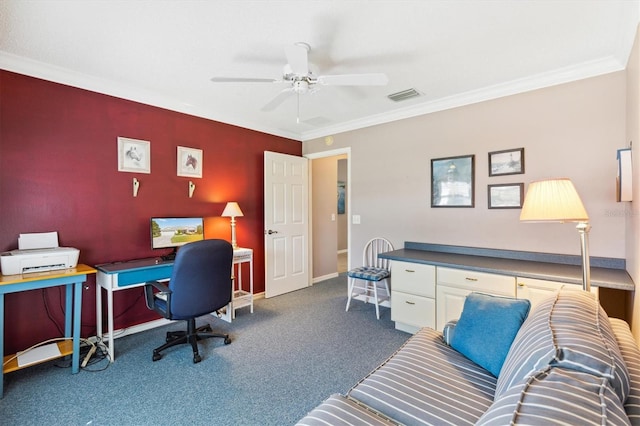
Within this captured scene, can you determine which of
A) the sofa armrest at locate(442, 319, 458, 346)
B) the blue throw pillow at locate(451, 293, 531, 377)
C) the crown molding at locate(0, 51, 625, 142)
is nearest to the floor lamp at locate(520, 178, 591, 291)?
the blue throw pillow at locate(451, 293, 531, 377)

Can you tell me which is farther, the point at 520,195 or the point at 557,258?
the point at 520,195

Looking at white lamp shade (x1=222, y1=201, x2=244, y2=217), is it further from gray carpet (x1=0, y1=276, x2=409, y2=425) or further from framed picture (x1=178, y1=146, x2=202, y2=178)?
gray carpet (x1=0, y1=276, x2=409, y2=425)

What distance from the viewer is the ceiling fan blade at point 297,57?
1.82 metres

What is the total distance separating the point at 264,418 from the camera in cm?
183

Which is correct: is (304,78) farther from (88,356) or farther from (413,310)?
(88,356)

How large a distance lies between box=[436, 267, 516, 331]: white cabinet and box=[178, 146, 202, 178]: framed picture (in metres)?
2.97

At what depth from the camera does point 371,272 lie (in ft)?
11.7

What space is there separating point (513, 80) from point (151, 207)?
3941 millimetres

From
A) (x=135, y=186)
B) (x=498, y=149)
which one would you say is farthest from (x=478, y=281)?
(x=135, y=186)

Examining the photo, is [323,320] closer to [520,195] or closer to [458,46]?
[520,195]

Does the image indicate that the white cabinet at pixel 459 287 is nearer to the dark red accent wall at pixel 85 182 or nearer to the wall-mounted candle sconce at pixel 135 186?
the dark red accent wall at pixel 85 182

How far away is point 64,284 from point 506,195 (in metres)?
3.99

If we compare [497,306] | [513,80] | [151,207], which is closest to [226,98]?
[151,207]

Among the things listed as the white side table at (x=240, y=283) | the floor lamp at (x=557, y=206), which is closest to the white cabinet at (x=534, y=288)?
the floor lamp at (x=557, y=206)
